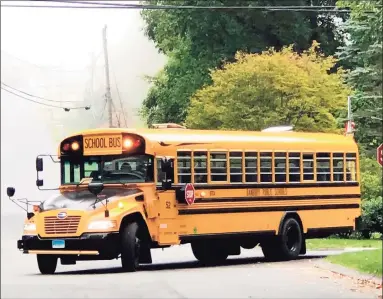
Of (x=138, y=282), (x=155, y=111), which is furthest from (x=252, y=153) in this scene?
(x=155, y=111)

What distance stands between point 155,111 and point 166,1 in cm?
491

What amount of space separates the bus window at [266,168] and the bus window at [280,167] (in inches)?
7.1

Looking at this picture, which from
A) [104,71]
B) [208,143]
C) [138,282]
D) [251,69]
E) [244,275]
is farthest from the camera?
[104,71]

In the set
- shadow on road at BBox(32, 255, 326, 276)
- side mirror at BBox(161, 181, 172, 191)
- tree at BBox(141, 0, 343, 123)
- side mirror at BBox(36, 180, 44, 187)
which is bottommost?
shadow on road at BBox(32, 255, 326, 276)

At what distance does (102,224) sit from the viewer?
58.9 ft

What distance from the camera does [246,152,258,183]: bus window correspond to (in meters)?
21.3

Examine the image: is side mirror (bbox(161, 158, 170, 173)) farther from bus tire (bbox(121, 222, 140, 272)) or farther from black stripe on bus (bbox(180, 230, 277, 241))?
black stripe on bus (bbox(180, 230, 277, 241))

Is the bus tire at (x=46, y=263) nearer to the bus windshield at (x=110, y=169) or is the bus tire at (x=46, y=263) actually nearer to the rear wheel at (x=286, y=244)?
the bus windshield at (x=110, y=169)

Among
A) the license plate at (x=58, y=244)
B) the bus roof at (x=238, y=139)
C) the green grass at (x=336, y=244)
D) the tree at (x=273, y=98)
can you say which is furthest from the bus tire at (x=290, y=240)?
the tree at (x=273, y=98)

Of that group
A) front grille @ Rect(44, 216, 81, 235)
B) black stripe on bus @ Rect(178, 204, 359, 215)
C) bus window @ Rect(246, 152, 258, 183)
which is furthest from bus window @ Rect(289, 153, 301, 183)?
front grille @ Rect(44, 216, 81, 235)

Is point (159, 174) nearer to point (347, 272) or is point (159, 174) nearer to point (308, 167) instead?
point (347, 272)

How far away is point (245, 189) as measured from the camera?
21.1m

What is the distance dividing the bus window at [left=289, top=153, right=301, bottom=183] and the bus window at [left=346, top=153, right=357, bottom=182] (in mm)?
1795

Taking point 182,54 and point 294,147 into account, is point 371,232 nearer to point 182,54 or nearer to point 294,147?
point 294,147
